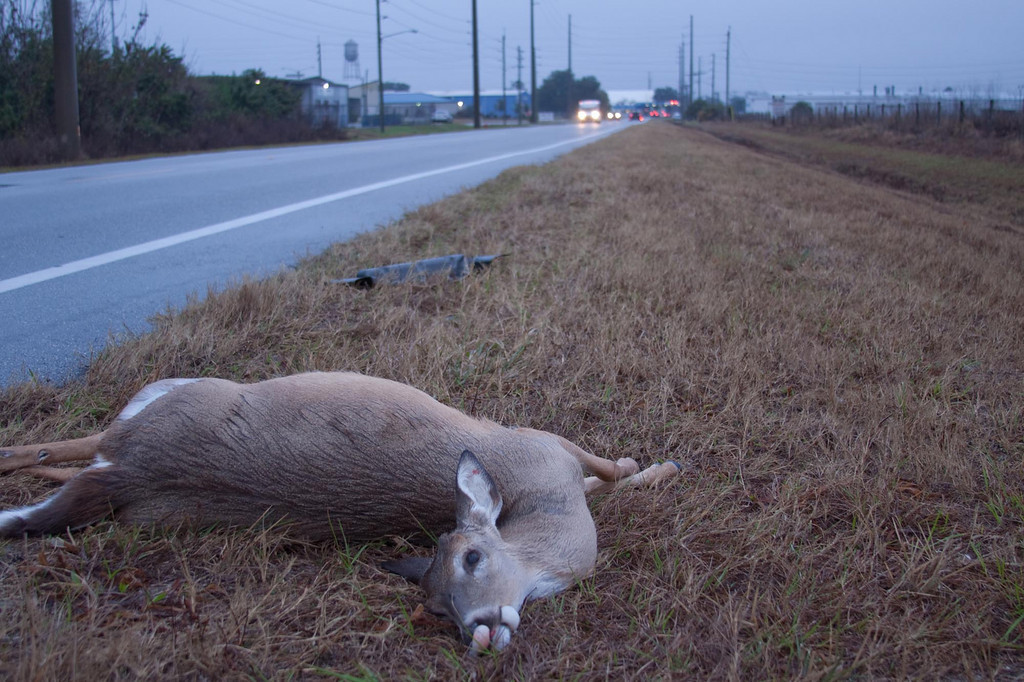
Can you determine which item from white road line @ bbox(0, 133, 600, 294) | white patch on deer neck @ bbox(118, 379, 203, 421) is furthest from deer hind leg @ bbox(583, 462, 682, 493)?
white road line @ bbox(0, 133, 600, 294)

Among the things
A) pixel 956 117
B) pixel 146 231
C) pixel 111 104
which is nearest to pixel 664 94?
pixel 956 117

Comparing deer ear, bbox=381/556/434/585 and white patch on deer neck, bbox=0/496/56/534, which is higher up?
white patch on deer neck, bbox=0/496/56/534

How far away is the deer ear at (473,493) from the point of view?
2.50 meters

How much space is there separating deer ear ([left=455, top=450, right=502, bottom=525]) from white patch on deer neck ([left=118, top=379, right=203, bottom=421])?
1.34m

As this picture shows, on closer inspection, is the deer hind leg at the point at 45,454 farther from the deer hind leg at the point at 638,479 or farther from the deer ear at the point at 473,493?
the deer hind leg at the point at 638,479

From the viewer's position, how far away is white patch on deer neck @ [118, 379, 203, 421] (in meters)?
3.14

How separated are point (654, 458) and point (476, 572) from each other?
5.12ft

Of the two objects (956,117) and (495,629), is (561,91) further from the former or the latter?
(495,629)

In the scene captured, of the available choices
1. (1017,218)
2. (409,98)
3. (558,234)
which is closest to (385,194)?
(558,234)

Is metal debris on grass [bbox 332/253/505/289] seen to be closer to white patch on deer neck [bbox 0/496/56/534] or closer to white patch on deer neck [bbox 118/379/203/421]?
white patch on deer neck [bbox 118/379/203/421]

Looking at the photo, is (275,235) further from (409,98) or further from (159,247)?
(409,98)

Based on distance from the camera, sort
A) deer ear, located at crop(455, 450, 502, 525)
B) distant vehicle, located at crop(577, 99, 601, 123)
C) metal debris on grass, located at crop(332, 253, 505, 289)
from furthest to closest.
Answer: distant vehicle, located at crop(577, 99, 601, 123) < metal debris on grass, located at crop(332, 253, 505, 289) < deer ear, located at crop(455, 450, 502, 525)

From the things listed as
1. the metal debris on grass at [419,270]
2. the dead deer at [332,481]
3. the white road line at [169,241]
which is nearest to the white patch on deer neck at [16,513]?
the dead deer at [332,481]

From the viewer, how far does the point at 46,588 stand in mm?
2525
